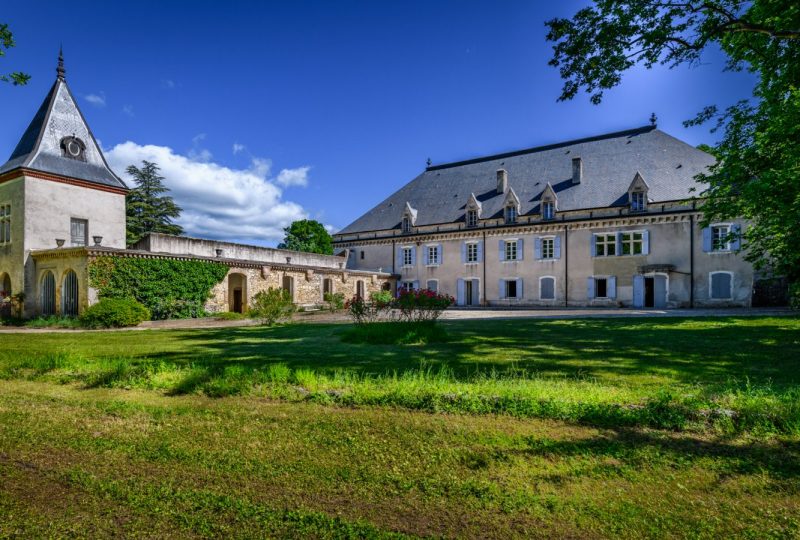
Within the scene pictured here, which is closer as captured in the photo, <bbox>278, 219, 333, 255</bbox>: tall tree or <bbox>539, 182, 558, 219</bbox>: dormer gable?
<bbox>539, 182, 558, 219</bbox>: dormer gable

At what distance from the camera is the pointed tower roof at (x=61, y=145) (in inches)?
760

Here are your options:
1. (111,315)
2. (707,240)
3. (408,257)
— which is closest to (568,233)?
(707,240)

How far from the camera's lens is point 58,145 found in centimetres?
2003

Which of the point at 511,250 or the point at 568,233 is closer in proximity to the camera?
the point at 568,233

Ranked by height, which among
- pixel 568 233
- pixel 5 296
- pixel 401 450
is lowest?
pixel 401 450

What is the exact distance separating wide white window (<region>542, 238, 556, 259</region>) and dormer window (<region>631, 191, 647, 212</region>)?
5.01 metres

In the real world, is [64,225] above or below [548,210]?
below

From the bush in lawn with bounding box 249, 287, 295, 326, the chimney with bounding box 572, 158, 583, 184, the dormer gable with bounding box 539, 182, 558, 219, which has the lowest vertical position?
the bush in lawn with bounding box 249, 287, 295, 326

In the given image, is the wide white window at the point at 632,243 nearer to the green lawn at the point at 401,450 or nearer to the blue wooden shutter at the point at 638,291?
the blue wooden shutter at the point at 638,291

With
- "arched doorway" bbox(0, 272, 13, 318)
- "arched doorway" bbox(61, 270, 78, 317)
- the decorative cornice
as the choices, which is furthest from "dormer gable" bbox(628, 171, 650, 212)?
"arched doorway" bbox(0, 272, 13, 318)

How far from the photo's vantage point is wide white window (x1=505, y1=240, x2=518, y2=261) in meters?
29.9

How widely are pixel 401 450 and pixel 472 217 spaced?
29.1 m

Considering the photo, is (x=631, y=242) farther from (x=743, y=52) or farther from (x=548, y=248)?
(x=743, y=52)

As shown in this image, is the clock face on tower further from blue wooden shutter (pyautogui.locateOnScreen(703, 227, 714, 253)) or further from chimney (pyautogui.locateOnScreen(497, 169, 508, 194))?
blue wooden shutter (pyautogui.locateOnScreen(703, 227, 714, 253))
